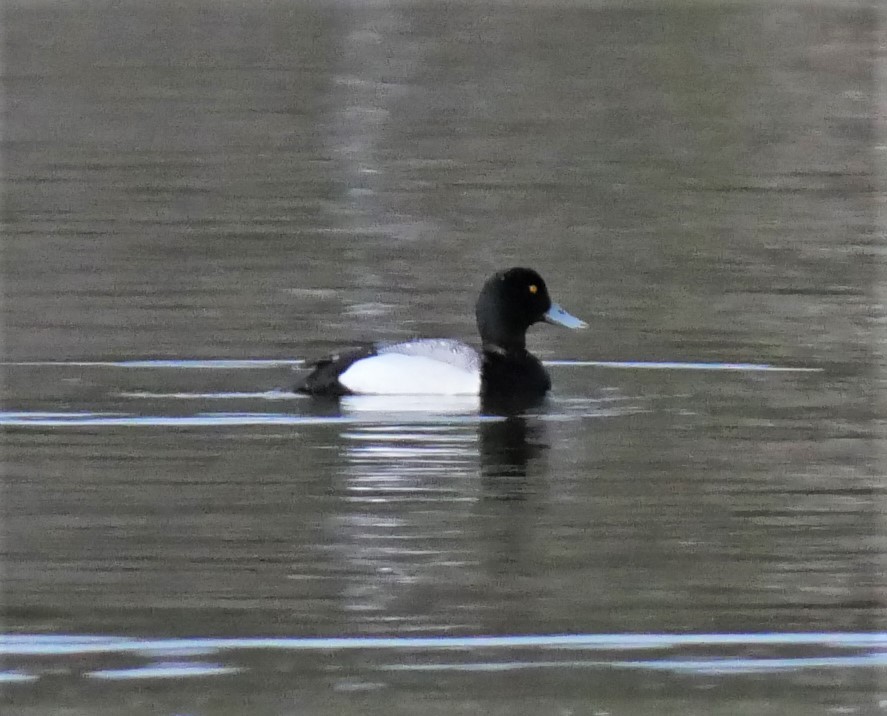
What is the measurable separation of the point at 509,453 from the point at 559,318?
2164 mm

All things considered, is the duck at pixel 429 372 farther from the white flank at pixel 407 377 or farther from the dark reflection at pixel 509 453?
the dark reflection at pixel 509 453

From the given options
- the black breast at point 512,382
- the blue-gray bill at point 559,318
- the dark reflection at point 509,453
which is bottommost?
the dark reflection at point 509,453

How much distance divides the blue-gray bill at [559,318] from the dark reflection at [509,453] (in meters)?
1.30

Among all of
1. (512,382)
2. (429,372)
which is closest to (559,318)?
(512,382)

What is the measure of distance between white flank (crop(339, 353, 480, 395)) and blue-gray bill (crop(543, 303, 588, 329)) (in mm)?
889

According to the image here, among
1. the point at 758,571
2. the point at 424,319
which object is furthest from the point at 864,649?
the point at 424,319

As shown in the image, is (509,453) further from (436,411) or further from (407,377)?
(407,377)

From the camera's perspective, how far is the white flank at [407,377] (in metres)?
11.1

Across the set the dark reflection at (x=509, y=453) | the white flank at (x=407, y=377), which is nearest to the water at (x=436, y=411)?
the dark reflection at (x=509, y=453)

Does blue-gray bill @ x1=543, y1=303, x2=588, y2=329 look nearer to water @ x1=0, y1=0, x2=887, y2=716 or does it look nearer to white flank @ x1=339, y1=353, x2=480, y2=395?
water @ x1=0, y1=0, x2=887, y2=716

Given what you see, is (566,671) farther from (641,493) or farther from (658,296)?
(658,296)

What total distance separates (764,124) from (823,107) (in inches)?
52.7

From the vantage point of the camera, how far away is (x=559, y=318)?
473 inches

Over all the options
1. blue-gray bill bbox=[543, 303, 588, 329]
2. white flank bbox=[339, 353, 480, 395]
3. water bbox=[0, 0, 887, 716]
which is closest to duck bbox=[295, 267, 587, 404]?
white flank bbox=[339, 353, 480, 395]
